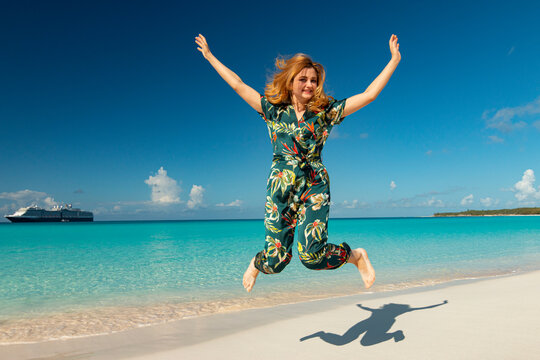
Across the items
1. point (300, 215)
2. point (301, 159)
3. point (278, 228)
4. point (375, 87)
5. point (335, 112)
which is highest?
point (375, 87)

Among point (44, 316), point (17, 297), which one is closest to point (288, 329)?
point (44, 316)

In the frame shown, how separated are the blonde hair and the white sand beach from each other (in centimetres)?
227

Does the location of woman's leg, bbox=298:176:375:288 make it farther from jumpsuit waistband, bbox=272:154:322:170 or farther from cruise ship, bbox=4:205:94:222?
cruise ship, bbox=4:205:94:222

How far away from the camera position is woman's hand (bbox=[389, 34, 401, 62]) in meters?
3.29

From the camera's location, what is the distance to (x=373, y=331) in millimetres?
4242

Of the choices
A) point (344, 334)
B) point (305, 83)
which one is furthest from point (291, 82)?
point (344, 334)

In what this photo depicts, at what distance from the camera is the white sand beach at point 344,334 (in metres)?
3.58

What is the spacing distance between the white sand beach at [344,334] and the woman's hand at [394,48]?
262 cm

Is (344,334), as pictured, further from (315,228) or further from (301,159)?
(301,159)

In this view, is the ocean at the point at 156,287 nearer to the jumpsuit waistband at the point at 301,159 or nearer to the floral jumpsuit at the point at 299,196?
the floral jumpsuit at the point at 299,196

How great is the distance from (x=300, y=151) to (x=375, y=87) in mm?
826

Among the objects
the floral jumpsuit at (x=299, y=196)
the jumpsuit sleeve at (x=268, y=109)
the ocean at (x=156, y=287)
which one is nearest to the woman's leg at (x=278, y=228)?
the floral jumpsuit at (x=299, y=196)

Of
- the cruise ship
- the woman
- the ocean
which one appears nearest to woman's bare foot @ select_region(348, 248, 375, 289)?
the woman

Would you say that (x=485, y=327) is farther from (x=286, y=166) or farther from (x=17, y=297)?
(x=17, y=297)
